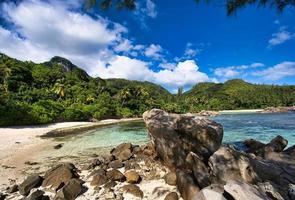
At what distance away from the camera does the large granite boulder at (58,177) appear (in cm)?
919

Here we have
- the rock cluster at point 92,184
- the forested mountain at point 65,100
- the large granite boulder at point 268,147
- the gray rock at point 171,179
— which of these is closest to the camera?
the rock cluster at point 92,184

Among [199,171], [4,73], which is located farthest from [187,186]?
[4,73]

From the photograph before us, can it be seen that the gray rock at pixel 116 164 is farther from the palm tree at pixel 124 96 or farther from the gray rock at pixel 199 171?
the palm tree at pixel 124 96

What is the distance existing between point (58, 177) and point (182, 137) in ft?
17.7

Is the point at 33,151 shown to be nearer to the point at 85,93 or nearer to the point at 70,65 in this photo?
the point at 85,93

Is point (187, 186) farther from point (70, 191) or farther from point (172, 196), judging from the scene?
point (70, 191)

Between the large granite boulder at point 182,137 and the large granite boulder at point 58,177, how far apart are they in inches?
165

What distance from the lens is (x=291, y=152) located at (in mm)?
13320

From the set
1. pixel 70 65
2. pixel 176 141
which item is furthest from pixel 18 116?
pixel 70 65

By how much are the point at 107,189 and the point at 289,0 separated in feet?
25.4

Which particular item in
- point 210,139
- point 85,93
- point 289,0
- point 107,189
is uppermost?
point 85,93

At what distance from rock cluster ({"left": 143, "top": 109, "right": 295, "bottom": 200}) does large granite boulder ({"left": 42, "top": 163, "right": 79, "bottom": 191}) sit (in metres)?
4.25

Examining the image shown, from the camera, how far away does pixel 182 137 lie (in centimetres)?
1094

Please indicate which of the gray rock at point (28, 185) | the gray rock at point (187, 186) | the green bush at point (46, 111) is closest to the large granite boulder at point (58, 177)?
the gray rock at point (28, 185)
